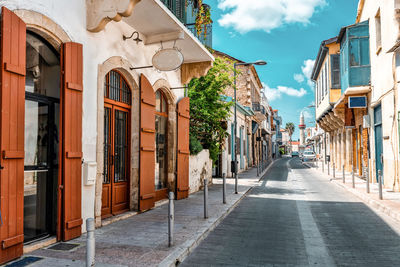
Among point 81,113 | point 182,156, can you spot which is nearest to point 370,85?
point 182,156

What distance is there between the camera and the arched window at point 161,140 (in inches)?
385

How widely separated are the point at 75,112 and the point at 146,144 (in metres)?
2.75

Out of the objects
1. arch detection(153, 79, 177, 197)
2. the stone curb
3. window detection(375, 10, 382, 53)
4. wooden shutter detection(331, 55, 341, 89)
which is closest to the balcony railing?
arch detection(153, 79, 177, 197)

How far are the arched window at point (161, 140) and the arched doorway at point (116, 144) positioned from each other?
1742mm

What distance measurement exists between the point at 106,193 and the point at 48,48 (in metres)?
3.20

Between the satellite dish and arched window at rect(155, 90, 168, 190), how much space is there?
2036 millimetres

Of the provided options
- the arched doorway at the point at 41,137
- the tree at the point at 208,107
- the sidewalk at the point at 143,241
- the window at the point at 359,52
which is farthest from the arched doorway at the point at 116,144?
the window at the point at 359,52

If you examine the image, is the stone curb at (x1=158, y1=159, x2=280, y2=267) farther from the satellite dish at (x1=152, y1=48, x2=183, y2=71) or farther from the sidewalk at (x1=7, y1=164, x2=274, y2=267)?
the satellite dish at (x1=152, y1=48, x2=183, y2=71)

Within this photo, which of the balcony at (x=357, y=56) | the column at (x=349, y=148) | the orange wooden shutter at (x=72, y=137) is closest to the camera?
the orange wooden shutter at (x=72, y=137)

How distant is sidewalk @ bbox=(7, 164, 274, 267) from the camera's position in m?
4.49

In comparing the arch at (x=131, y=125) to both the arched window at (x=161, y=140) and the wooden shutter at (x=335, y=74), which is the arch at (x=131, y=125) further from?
the wooden shutter at (x=335, y=74)

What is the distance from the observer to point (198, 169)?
42.3 feet

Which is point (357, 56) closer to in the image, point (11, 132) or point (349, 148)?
point (349, 148)

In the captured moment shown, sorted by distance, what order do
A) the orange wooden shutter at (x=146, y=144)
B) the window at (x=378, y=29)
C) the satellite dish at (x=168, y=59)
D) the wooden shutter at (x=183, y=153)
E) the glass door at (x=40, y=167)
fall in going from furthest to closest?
the window at (x=378, y=29)
the wooden shutter at (x=183, y=153)
the orange wooden shutter at (x=146, y=144)
the satellite dish at (x=168, y=59)
the glass door at (x=40, y=167)
